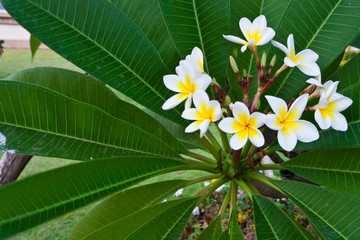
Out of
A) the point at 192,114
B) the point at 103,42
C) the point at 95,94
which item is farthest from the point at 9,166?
the point at 192,114

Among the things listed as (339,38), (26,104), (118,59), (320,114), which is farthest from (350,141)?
(26,104)

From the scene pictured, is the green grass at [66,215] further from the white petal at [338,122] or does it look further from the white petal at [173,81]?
the white petal at [338,122]

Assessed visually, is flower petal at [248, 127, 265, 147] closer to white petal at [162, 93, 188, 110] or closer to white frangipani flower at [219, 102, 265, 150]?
white frangipani flower at [219, 102, 265, 150]

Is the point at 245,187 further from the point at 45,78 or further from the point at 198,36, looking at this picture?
the point at 45,78

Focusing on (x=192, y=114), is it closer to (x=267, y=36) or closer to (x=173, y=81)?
(x=173, y=81)

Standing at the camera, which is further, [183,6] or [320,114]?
[183,6]

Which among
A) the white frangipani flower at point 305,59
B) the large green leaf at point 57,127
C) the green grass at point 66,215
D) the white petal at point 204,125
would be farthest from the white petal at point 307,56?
the green grass at point 66,215

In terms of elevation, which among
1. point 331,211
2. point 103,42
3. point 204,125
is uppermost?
point 103,42
